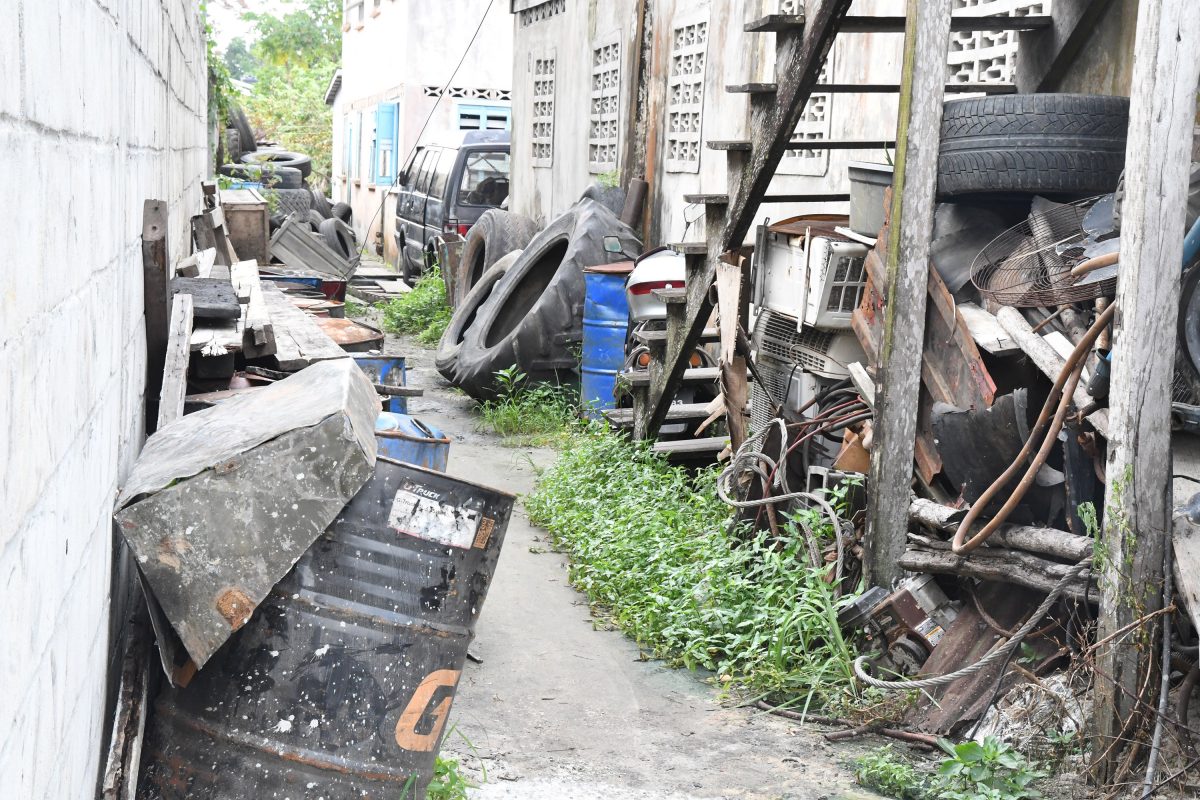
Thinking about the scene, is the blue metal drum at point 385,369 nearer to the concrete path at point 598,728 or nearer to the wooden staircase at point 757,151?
the concrete path at point 598,728

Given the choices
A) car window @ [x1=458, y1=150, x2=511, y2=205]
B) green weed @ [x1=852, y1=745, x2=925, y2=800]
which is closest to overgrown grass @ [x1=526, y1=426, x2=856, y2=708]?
green weed @ [x1=852, y1=745, x2=925, y2=800]

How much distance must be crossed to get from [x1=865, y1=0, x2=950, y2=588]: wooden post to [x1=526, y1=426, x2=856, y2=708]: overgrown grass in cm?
38

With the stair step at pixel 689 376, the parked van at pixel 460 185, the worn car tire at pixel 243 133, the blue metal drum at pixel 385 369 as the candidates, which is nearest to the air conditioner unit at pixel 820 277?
the stair step at pixel 689 376

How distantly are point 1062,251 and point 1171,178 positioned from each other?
943 millimetres

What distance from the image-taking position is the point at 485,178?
1641 cm

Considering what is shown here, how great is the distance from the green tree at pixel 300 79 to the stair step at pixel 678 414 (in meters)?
32.5

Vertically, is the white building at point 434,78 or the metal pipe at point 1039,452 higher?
the white building at point 434,78

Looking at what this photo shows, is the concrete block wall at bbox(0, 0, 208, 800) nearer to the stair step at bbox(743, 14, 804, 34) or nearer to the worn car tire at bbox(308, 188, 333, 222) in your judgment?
the stair step at bbox(743, 14, 804, 34)

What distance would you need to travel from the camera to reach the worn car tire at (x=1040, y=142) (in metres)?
4.46

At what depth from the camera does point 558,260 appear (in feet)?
35.4

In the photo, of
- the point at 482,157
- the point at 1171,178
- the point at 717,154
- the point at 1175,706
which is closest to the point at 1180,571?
the point at 1175,706

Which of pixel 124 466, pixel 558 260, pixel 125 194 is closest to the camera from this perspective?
pixel 124 466

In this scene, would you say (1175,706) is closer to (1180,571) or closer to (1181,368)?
(1180,571)

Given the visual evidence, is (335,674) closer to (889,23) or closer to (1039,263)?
(1039,263)
